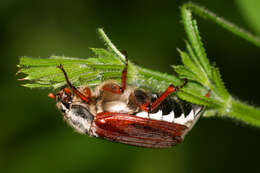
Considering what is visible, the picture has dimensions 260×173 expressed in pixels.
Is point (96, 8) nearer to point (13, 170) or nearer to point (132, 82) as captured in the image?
point (13, 170)

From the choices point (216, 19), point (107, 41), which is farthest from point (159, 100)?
point (216, 19)

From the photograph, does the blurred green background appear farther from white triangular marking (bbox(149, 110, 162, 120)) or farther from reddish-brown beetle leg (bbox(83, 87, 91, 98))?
white triangular marking (bbox(149, 110, 162, 120))

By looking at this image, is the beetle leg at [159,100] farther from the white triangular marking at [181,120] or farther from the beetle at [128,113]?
the white triangular marking at [181,120]

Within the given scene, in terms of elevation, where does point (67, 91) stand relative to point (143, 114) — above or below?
above

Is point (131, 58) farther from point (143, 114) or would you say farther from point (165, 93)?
point (165, 93)

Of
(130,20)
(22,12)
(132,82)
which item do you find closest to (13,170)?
(22,12)

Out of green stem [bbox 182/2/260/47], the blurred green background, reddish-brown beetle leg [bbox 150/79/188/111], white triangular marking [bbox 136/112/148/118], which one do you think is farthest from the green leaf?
the blurred green background
